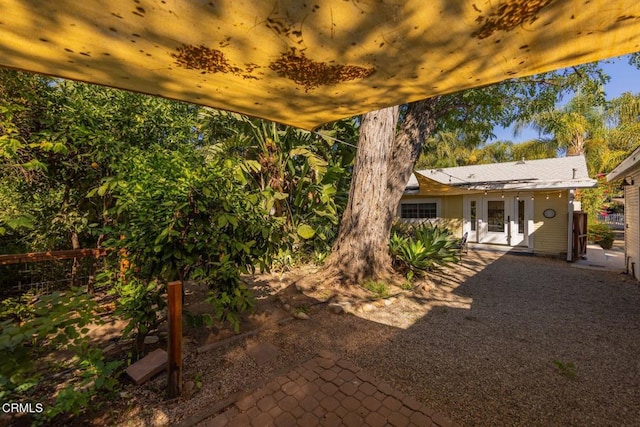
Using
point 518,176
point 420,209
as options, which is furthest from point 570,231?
point 420,209

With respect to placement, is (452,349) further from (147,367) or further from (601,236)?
(601,236)

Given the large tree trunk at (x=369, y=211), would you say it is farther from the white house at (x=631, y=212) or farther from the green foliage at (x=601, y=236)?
the green foliage at (x=601, y=236)

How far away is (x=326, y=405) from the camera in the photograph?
2.54m

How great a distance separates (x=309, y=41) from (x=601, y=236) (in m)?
18.7

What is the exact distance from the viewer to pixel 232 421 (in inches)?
92.0

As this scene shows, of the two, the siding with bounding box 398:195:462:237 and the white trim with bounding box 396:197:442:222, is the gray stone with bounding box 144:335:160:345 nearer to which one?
the siding with bounding box 398:195:462:237

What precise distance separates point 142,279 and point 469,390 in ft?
12.8

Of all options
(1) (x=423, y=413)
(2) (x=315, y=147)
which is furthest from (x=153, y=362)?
(2) (x=315, y=147)

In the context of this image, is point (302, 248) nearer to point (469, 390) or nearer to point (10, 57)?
point (469, 390)

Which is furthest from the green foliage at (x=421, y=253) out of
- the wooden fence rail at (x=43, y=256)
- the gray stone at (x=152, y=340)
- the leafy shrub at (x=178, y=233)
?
the wooden fence rail at (x=43, y=256)

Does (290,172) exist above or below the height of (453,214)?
above

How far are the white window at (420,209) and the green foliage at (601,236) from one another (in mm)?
7867

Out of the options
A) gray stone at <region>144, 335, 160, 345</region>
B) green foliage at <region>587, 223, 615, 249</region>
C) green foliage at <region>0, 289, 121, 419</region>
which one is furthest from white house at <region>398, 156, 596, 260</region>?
green foliage at <region>0, 289, 121, 419</region>

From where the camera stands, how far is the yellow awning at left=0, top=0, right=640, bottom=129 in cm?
125
